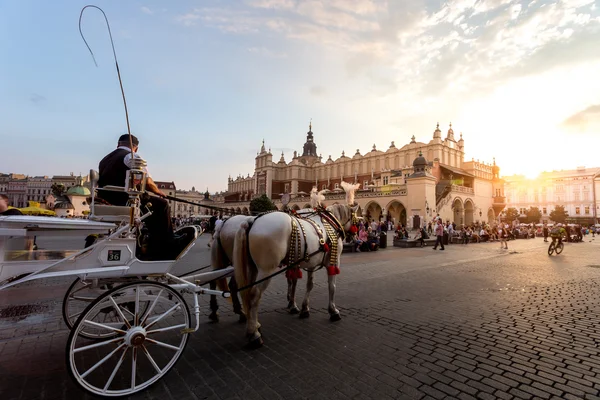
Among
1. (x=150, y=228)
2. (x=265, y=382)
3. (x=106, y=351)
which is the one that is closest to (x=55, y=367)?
(x=106, y=351)

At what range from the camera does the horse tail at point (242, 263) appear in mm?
3934

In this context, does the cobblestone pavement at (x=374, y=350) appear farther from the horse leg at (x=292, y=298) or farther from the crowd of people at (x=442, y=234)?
the crowd of people at (x=442, y=234)

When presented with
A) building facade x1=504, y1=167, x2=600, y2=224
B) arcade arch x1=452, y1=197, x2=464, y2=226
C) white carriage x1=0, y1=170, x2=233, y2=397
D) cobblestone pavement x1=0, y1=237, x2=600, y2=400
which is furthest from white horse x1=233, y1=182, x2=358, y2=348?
building facade x1=504, y1=167, x2=600, y2=224

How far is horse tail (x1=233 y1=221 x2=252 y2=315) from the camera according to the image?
155 inches

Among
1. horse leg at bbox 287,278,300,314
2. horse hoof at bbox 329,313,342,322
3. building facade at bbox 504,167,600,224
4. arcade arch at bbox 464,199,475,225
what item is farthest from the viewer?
building facade at bbox 504,167,600,224

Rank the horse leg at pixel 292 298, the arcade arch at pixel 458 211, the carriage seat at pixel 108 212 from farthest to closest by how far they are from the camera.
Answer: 1. the arcade arch at pixel 458 211
2. the horse leg at pixel 292 298
3. the carriage seat at pixel 108 212

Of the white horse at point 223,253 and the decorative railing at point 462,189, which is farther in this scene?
the decorative railing at point 462,189

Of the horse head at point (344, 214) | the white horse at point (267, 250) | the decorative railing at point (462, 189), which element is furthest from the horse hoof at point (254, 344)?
the decorative railing at point (462, 189)

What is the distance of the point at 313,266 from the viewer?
4.89 m

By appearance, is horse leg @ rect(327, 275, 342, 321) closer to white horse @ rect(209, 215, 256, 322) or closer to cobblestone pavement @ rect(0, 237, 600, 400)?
cobblestone pavement @ rect(0, 237, 600, 400)

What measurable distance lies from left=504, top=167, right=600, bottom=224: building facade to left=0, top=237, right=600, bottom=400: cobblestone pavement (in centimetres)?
8507

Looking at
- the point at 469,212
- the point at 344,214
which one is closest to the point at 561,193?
the point at 469,212

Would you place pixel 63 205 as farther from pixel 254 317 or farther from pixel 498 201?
pixel 498 201

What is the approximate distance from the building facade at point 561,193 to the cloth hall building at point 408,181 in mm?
38993
